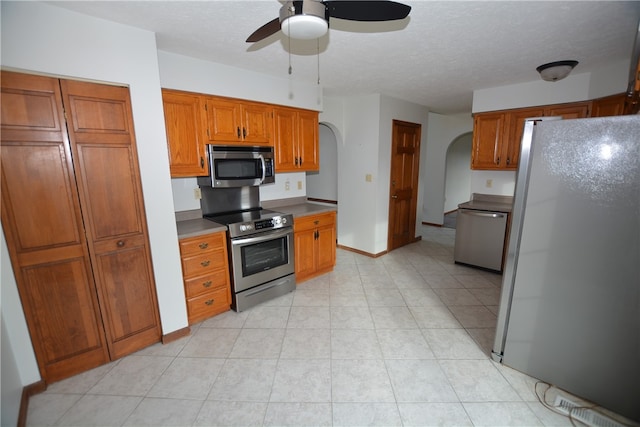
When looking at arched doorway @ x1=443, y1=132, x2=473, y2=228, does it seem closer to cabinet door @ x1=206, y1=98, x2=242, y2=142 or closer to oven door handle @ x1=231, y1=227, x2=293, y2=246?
oven door handle @ x1=231, y1=227, x2=293, y2=246

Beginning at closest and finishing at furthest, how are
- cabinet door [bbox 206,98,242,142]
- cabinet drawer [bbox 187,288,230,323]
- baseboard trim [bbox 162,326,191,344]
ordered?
baseboard trim [bbox 162,326,191,344] → cabinet drawer [bbox 187,288,230,323] → cabinet door [bbox 206,98,242,142]

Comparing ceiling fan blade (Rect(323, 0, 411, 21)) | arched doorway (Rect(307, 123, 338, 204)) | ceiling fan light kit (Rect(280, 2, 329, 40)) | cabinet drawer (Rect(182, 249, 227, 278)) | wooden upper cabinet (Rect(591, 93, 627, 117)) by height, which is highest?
ceiling fan blade (Rect(323, 0, 411, 21))

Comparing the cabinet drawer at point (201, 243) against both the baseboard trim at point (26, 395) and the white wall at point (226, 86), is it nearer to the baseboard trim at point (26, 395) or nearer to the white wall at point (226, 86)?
the white wall at point (226, 86)

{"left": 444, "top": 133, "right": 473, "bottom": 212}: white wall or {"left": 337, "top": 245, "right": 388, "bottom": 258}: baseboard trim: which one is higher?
{"left": 444, "top": 133, "right": 473, "bottom": 212}: white wall

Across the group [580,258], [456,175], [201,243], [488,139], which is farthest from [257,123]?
[456,175]

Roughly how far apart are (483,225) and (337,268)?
2048mm

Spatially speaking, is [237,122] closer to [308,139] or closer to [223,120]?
[223,120]

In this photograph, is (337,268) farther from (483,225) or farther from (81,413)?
(81,413)

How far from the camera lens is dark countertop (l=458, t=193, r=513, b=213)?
360 cm

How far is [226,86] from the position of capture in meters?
2.70

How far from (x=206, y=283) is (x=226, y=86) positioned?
6.32 feet

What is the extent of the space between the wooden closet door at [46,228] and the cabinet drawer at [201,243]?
651 mm

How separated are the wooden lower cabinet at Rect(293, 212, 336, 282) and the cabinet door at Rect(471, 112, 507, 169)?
89.1 inches

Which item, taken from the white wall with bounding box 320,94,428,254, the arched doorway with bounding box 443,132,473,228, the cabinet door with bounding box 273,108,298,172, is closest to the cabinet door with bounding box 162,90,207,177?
the cabinet door with bounding box 273,108,298,172
